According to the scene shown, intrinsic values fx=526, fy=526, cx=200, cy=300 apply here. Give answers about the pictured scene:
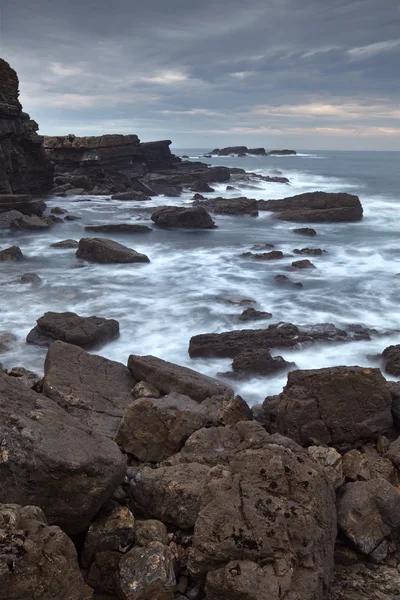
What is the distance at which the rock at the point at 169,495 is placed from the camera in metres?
4.76

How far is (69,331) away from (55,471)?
21.7 ft

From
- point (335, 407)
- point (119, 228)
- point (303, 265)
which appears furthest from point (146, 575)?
point (119, 228)

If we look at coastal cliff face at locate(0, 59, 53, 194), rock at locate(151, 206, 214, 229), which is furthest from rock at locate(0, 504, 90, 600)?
coastal cliff face at locate(0, 59, 53, 194)

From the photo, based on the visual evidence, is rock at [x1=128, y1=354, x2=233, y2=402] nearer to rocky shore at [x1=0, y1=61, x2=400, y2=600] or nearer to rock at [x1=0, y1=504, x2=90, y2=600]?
rocky shore at [x1=0, y1=61, x2=400, y2=600]

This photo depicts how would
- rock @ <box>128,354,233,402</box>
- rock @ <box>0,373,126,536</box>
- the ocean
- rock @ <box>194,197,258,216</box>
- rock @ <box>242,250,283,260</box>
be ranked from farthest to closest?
rock @ <box>194,197,258,216</box> → rock @ <box>242,250,283,260</box> → the ocean → rock @ <box>128,354,233,402</box> → rock @ <box>0,373,126,536</box>

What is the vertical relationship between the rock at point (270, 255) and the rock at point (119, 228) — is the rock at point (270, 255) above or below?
below

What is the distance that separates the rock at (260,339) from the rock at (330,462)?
4.66 metres

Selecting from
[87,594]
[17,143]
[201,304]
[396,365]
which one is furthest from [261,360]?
[17,143]

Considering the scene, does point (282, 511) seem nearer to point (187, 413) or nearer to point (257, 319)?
point (187, 413)

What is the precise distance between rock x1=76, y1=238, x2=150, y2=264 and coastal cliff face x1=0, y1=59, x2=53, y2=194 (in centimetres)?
1322

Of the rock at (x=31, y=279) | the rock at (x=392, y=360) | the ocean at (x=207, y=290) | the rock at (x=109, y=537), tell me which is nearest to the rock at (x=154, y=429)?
the rock at (x=109, y=537)

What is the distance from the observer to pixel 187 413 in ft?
21.2

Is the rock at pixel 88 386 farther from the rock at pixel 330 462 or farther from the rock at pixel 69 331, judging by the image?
the rock at pixel 330 462

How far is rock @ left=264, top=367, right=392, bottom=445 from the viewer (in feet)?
21.7
